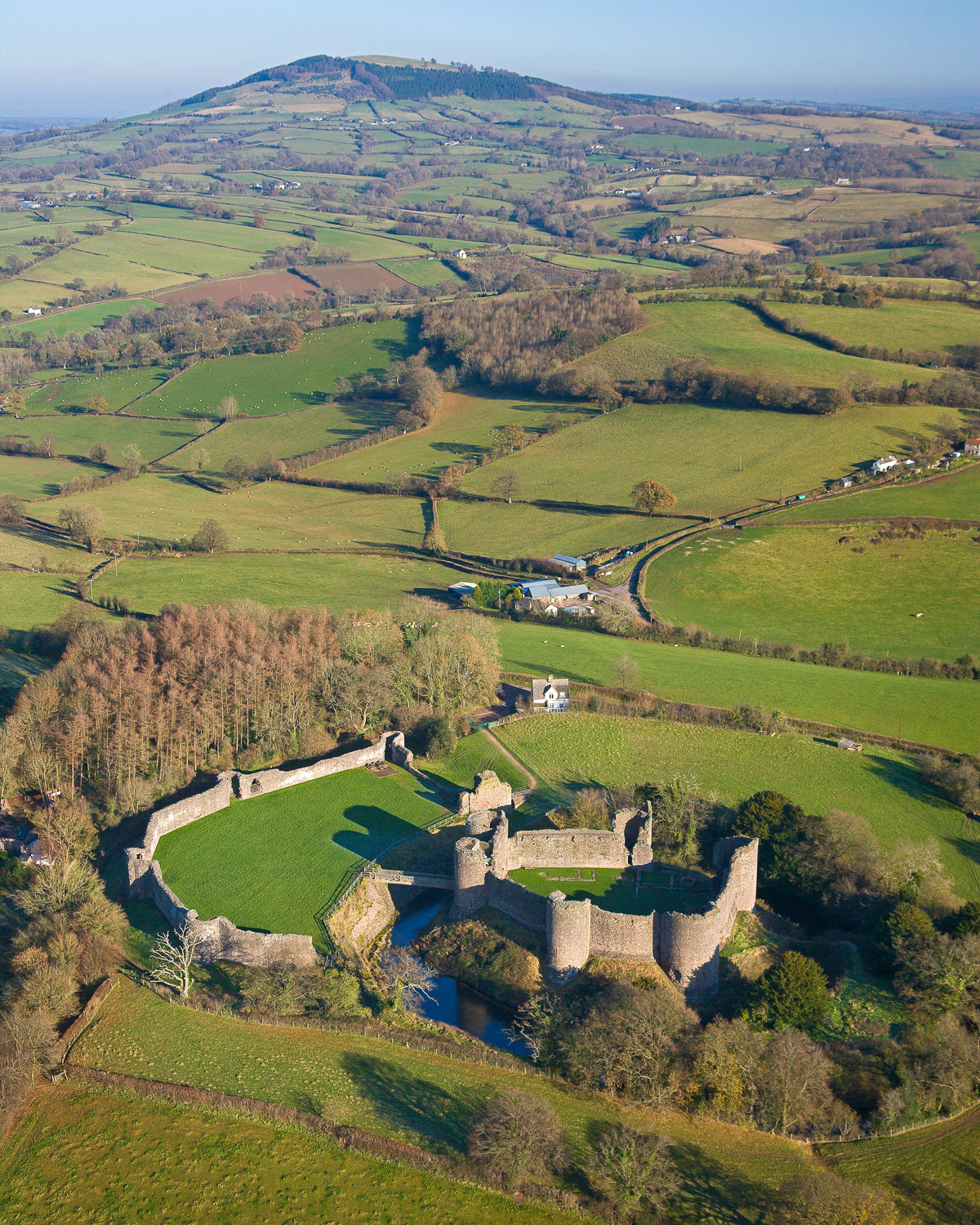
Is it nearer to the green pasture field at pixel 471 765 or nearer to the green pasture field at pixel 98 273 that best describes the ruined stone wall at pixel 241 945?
the green pasture field at pixel 471 765

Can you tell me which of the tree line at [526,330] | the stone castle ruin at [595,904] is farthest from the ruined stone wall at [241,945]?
the tree line at [526,330]

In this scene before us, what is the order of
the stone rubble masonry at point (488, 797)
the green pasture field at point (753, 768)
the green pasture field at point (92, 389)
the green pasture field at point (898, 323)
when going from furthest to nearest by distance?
the green pasture field at point (92, 389), the green pasture field at point (898, 323), the stone rubble masonry at point (488, 797), the green pasture field at point (753, 768)

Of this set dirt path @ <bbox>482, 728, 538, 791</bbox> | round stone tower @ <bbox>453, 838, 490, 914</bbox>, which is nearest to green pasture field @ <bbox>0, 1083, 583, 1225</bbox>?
round stone tower @ <bbox>453, 838, 490, 914</bbox>

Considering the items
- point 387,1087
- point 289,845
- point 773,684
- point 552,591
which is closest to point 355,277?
point 552,591

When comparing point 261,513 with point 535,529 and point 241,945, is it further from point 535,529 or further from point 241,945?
point 241,945

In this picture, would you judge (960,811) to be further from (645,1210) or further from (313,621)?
(313,621)

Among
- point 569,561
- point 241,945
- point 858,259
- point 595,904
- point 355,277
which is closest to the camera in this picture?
point 241,945

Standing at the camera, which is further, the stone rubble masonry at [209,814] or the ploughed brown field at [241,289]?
the ploughed brown field at [241,289]
